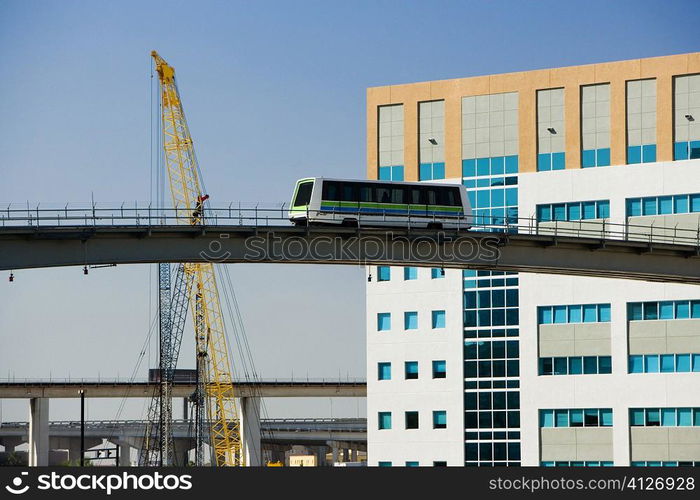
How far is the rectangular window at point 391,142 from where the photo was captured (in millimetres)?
93250

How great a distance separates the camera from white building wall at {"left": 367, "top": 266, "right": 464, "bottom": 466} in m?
89.9

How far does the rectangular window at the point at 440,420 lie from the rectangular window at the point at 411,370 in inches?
119

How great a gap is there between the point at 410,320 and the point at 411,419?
6924 millimetres

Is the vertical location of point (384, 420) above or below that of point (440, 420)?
below

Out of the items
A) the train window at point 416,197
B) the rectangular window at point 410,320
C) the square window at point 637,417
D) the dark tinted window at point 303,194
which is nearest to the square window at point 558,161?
the rectangular window at point 410,320

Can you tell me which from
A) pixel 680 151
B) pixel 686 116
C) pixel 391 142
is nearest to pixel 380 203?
pixel 391 142

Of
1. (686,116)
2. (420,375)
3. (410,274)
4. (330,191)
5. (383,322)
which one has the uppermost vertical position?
(686,116)

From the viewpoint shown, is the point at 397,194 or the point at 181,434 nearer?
the point at 397,194

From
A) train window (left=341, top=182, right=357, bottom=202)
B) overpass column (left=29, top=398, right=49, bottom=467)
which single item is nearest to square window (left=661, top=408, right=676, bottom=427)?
train window (left=341, top=182, right=357, bottom=202)

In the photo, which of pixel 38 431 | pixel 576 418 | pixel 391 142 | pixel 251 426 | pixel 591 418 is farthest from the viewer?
pixel 251 426

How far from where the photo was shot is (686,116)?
85688 mm

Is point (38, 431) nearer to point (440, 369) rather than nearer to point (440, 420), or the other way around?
point (440, 420)

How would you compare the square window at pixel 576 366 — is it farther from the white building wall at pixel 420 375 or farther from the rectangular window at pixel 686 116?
the rectangular window at pixel 686 116

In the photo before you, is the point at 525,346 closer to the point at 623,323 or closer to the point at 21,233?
the point at 623,323
